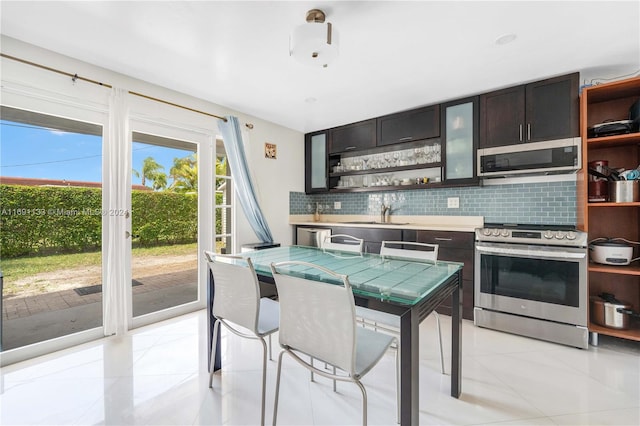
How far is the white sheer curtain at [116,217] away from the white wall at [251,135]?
0.85 feet

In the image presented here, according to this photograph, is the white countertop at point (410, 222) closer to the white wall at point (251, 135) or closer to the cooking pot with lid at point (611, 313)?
the white wall at point (251, 135)

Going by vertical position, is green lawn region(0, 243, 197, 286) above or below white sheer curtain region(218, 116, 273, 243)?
below

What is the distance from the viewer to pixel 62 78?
2174mm

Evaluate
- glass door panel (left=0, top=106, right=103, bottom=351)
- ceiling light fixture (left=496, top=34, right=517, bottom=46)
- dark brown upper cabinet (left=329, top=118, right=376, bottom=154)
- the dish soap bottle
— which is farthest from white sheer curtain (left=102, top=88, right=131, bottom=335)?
ceiling light fixture (left=496, top=34, right=517, bottom=46)

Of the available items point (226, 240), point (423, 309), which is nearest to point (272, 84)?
point (226, 240)

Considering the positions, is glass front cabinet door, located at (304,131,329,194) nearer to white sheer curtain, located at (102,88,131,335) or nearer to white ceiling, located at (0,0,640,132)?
white ceiling, located at (0,0,640,132)

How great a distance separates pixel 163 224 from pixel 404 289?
2.59 meters

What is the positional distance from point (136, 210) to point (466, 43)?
10.1 feet

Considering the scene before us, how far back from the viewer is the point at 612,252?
226 centimetres

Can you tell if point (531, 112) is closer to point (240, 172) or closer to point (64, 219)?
point (240, 172)

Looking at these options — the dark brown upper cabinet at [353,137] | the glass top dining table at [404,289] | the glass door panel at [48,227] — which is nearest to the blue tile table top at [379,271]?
the glass top dining table at [404,289]

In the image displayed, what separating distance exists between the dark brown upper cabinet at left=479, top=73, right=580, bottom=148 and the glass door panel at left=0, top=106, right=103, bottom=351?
3.65 meters

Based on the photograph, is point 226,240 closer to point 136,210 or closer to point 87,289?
point 136,210

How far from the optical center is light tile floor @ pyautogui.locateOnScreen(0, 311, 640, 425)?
1.48 metres
